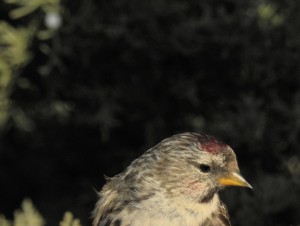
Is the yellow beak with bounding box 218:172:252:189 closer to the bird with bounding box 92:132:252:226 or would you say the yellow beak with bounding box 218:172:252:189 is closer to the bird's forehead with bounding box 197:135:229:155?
the bird with bounding box 92:132:252:226

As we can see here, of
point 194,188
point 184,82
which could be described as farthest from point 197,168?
point 184,82

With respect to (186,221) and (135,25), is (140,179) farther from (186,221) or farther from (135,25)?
(135,25)

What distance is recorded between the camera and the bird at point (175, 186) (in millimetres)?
4496

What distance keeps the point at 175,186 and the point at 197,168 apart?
0.15 metres

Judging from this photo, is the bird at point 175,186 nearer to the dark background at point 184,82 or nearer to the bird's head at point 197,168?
the bird's head at point 197,168

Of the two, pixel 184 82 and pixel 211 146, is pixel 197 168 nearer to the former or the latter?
pixel 211 146

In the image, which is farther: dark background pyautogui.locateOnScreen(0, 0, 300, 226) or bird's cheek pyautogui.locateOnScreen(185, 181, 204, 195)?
dark background pyautogui.locateOnScreen(0, 0, 300, 226)

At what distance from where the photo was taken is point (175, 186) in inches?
180

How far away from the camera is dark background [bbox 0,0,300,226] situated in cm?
557

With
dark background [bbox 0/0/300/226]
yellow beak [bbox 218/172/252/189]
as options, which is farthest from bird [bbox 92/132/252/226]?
dark background [bbox 0/0/300/226]

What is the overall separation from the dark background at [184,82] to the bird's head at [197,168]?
87 centimetres

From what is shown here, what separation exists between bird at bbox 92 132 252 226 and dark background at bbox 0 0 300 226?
2.89 ft

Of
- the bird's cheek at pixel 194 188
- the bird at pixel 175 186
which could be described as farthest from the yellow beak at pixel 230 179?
the bird's cheek at pixel 194 188

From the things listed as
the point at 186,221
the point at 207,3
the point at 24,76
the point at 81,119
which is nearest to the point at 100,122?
the point at 81,119
